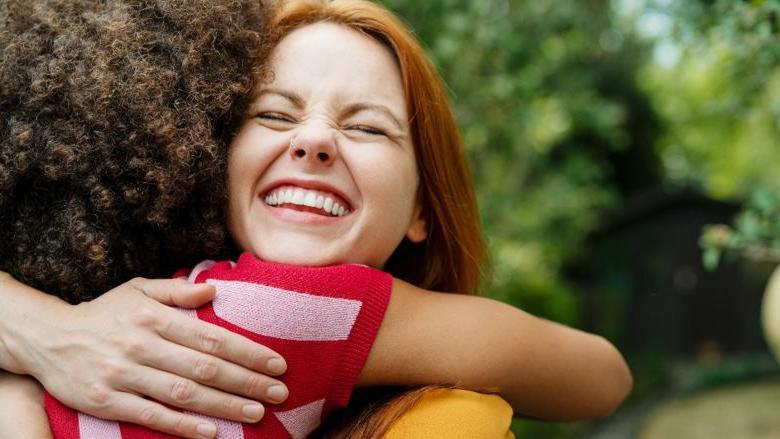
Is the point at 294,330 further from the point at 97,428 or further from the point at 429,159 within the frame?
the point at 429,159

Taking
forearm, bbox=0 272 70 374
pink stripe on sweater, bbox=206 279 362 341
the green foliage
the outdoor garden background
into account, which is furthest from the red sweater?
the green foliage

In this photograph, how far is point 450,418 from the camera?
69.2 inches

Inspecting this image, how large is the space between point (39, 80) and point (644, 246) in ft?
52.8

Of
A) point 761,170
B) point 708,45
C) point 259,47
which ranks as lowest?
point 761,170

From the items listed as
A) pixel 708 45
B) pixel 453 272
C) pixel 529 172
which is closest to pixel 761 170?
pixel 529 172

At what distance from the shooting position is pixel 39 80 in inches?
68.4

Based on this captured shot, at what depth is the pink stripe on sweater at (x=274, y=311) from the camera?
5.31 feet

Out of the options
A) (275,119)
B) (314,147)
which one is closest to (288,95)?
(275,119)

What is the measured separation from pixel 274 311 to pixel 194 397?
24 cm

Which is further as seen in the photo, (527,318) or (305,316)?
(527,318)

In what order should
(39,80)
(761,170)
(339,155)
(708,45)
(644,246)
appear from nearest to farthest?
(39,80) < (339,155) < (708,45) < (644,246) < (761,170)

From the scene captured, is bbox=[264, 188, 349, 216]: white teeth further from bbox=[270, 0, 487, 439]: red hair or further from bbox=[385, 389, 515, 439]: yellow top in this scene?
bbox=[385, 389, 515, 439]: yellow top

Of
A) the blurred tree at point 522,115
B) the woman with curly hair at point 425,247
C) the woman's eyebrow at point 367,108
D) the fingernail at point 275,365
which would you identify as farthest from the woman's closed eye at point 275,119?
the blurred tree at point 522,115

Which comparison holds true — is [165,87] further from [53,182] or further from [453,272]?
[453,272]
